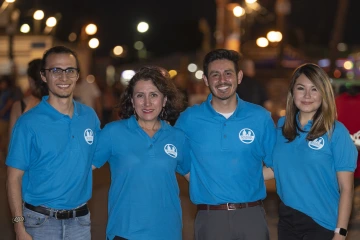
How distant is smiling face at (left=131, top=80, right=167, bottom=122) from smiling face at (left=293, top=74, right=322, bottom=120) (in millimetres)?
1052

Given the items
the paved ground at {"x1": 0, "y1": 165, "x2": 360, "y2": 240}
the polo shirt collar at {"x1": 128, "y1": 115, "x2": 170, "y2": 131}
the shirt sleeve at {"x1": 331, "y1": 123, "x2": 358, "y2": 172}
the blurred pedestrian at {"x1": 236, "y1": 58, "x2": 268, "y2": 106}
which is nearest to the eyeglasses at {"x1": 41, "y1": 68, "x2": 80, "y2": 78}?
the polo shirt collar at {"x1": 128, "y1": 115, "x2": 170, "y2": 131}

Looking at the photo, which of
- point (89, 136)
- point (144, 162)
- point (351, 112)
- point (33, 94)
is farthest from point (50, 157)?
point (351, 112)

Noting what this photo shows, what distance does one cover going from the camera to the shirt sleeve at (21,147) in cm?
492

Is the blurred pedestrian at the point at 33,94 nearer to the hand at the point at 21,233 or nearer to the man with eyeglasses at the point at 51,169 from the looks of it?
the man with eyeglasses at the point at 51,169

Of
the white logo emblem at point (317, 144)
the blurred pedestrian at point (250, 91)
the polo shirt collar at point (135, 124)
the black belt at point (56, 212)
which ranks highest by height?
the blurred pedestrian at point (250, 91)

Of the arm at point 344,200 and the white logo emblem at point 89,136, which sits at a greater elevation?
the white logo emblem at point 89,136

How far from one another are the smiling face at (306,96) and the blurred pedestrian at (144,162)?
3.15 ft

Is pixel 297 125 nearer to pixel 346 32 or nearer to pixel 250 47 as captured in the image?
pixel 250 47

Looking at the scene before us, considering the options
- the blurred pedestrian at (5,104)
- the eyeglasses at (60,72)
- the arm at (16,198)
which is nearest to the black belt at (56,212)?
the arm at (16,198)

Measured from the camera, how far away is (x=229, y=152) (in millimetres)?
5387

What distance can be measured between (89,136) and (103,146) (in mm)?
131

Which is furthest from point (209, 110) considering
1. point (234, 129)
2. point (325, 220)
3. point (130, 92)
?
point (325, 220)

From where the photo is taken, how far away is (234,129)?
5.46 m

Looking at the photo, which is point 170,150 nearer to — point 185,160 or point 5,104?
point 185,160
